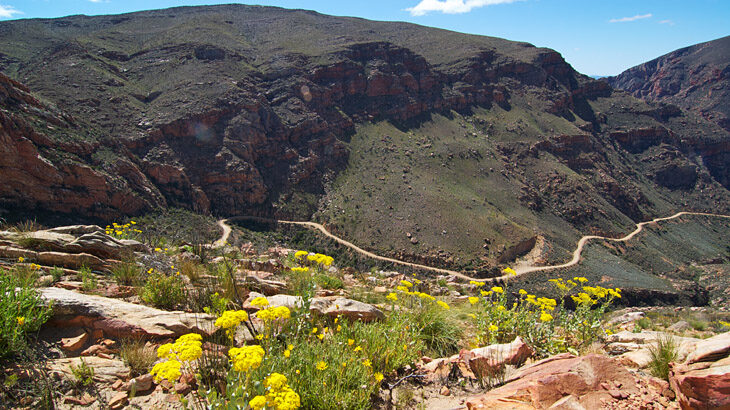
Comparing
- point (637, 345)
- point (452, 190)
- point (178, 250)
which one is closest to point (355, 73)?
point (452, 190)

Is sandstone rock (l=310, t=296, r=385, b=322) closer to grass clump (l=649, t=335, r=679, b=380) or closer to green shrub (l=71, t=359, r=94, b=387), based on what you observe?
green shrub (l=71, t=359, r=94, b=387)

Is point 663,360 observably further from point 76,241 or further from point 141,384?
point 76,241

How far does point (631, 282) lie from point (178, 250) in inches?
1844

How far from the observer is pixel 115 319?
16.5 ft

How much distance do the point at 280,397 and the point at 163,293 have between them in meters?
4.22

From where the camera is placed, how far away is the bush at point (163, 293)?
594cm

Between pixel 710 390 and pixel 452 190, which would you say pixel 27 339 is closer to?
pixel 710 390

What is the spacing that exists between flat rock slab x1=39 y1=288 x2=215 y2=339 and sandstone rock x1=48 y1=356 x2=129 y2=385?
520mm

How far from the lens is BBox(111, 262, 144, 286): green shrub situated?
265 inches

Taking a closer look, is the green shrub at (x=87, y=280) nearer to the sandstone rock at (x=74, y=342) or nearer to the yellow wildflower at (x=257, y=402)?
the sandstone rock at (x=74, y=342)

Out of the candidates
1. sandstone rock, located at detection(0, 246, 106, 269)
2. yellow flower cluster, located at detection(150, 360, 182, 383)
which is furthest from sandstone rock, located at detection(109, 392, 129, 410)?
sandstone rock, located at detection(0, 246, 106, 269)

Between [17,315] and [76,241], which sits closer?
[17,315]

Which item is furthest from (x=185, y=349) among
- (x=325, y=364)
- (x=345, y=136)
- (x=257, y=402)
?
(x=345, y=136)

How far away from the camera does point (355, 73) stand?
222 ft
